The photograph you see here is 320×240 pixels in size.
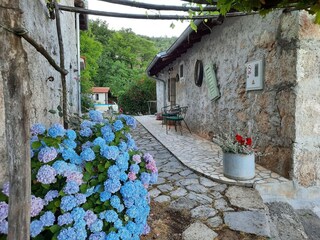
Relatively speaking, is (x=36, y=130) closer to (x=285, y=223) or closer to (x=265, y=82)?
(x=285, y=223)

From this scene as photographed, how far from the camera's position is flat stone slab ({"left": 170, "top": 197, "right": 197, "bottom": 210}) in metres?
2.24

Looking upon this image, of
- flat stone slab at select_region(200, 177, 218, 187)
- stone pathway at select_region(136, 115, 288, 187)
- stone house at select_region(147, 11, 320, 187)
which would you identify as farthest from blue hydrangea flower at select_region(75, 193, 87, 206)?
stone house at select_region(147, 11, 320, 187)

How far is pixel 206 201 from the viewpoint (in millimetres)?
2348

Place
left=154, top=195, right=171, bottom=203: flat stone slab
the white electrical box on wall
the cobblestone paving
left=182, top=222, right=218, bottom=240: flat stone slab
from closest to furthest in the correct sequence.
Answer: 1. left=182, top=222, right=218, bottom=240: flat stone slab
2. the cobblestone paving
3. left=154, top=195, right=171, bottom=203: flat stone slab
4. the white electrical box on wall

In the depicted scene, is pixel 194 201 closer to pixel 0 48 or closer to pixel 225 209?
pixel 225 209

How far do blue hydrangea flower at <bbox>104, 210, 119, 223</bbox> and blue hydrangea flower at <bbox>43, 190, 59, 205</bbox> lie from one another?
309 millimetres

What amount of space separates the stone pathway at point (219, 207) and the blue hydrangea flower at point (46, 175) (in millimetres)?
1168

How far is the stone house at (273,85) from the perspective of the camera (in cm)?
268

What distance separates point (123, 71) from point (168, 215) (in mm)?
23683

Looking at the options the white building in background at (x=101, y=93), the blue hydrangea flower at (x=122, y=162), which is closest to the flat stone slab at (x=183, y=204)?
the blue hydrangea flower at (x=122, y=162)

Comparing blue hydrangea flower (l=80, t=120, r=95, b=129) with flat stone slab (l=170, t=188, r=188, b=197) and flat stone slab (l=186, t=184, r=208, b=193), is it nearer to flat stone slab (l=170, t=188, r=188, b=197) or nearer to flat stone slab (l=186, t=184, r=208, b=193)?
flat stone slab (l=170, t=188, r=188, b=197)

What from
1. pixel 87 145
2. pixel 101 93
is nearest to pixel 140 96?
pixel 101 93

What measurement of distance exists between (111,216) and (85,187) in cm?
23

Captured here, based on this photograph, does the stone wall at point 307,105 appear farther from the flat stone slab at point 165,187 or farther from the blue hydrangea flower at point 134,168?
the blue hydrangea flower at point 134,168
